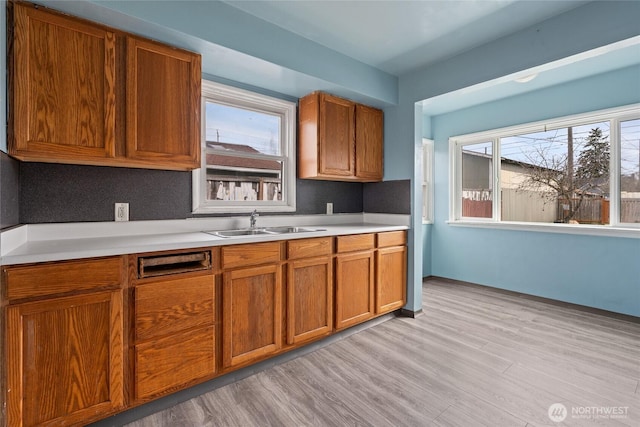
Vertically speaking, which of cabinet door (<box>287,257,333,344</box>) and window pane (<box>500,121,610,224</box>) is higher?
window pane (<box>500,121,610,224</box>)

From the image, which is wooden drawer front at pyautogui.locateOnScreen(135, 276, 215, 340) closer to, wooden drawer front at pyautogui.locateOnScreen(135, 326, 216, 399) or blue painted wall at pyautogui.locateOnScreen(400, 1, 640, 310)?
wooden drawer front at pyautogui.locateOnScreen(135, 326, 216, 399)

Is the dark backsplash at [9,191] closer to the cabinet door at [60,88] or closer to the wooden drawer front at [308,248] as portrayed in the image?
the cabinet door at [60,88]

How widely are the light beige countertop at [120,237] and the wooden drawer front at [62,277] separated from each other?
0.04m

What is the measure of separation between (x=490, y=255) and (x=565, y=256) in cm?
78

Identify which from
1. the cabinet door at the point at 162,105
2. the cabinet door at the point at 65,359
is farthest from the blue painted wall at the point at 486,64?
the cabinet door at the point at 65,359

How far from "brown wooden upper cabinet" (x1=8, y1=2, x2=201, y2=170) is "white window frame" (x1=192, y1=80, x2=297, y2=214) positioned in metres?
0.44

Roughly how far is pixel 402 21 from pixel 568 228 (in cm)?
275

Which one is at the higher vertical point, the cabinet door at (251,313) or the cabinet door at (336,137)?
the cabinet door at (336,137)

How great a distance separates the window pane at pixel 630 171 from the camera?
118 inches

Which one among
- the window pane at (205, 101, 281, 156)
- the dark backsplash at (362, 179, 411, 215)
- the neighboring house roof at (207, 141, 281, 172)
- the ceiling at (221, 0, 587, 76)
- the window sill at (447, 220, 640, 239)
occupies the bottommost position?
the window sill at (447, 220, 640, 239)

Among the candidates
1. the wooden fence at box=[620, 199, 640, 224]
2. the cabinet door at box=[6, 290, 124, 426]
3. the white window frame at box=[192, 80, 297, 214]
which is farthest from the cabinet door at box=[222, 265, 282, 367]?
the wooden fence at box=[620, 199, 640, 224]

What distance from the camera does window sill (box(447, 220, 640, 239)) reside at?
2.95 m

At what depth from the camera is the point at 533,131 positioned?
366cm

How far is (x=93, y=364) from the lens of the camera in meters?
1.52
